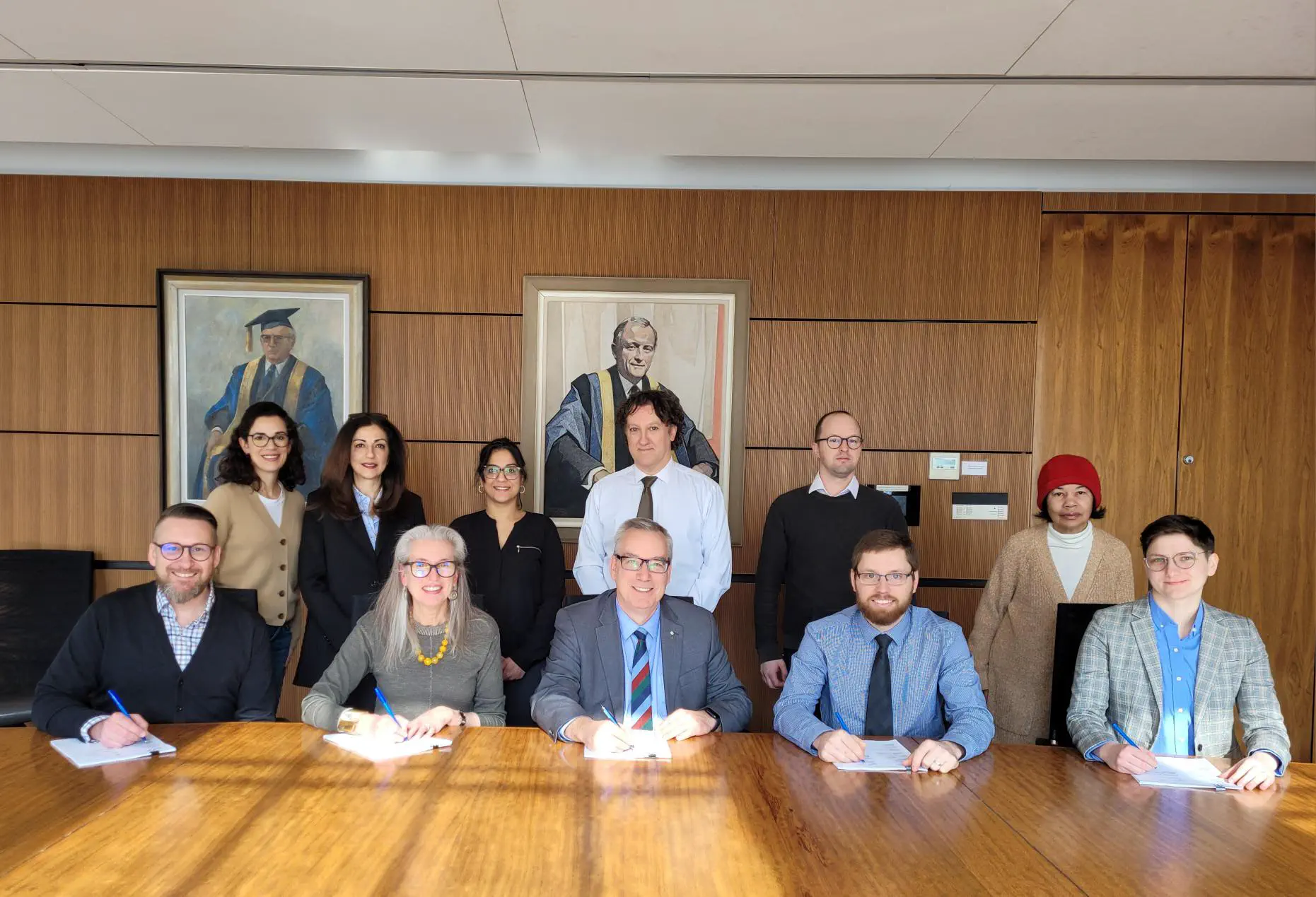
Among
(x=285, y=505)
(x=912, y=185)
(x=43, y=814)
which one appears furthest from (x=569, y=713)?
(x=912, y=185)

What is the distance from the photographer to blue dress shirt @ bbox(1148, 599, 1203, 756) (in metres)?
2.51

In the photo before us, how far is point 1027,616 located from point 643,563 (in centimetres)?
173

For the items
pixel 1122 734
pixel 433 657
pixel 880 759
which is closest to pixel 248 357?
pixel 433 657

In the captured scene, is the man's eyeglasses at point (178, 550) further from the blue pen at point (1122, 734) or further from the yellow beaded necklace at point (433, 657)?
the blue pen at point (1122, 734)

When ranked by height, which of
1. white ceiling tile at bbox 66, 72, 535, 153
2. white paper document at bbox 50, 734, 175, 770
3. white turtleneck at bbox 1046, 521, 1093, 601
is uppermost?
white ceiling tile at bbox 66, 72, 535, 153

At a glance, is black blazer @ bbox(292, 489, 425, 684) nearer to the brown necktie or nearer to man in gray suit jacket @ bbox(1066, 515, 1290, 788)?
the brown necktie

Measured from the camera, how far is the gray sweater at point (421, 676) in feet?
8.76

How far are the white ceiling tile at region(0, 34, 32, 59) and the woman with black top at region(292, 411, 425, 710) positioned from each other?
1.65m

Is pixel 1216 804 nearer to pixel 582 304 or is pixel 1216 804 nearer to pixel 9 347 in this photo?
pixel 582 304

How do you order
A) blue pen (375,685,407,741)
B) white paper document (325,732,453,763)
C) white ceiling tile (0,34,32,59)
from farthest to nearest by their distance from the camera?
white ceiling tile (0,34,32,59) → blue pen (375,685,407,741) → white paper document (325,732,453,763)

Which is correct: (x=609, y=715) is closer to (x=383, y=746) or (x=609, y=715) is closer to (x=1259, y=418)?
(x=383, y=746)

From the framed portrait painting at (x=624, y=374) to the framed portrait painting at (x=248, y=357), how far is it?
903mm

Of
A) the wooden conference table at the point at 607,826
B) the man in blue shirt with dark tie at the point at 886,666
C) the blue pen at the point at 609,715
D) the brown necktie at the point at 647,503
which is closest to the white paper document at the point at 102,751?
the wooden conference table at the point at 607,826

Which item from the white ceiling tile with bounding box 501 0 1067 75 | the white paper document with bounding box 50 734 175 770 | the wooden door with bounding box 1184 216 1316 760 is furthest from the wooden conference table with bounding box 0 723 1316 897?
the wooden door with bounding box 1184 216 1316 760
